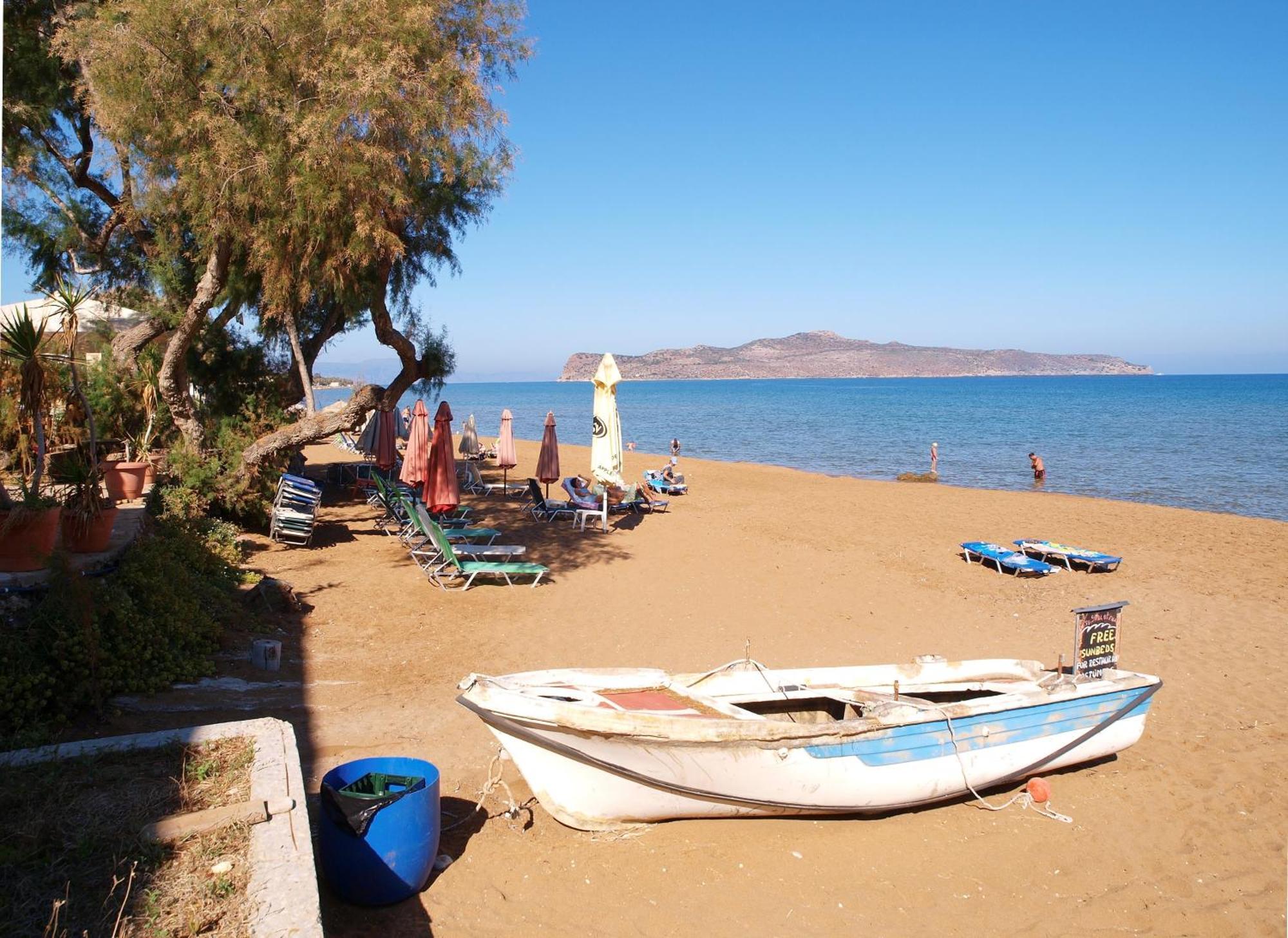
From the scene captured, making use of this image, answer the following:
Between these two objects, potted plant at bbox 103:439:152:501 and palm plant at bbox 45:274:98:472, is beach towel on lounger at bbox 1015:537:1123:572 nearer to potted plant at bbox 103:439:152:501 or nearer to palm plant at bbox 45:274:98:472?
palm plant at bbox 45:274:98:472

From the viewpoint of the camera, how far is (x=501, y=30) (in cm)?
1080

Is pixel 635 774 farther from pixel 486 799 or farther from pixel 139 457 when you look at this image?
pixel 139 457

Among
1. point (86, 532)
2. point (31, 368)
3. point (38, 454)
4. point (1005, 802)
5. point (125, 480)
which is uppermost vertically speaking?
point (31, 368)

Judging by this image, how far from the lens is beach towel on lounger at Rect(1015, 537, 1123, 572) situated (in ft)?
38.5

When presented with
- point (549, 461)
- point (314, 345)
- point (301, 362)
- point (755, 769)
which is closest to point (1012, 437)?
point (549, 461)

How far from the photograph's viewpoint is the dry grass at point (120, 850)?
2.75 m

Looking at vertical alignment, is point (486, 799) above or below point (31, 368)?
below

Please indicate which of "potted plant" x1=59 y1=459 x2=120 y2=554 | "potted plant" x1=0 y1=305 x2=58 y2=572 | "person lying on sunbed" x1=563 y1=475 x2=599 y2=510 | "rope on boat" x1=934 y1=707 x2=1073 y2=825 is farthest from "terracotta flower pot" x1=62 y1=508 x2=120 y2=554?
"person lying on sunbed" x1=563 y1=475 x2=599 y2=510

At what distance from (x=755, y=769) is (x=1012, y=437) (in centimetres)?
4472

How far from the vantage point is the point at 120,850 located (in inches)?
123

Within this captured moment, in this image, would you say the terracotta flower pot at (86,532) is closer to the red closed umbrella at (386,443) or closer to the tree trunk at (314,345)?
the red closed umbrella at (386,443)

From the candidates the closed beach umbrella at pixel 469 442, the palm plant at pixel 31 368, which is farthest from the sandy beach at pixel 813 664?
the closed beach umbrella at pixel 469 442

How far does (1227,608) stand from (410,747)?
31.7 ft

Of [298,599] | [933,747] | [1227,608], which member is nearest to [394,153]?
[298,599]
